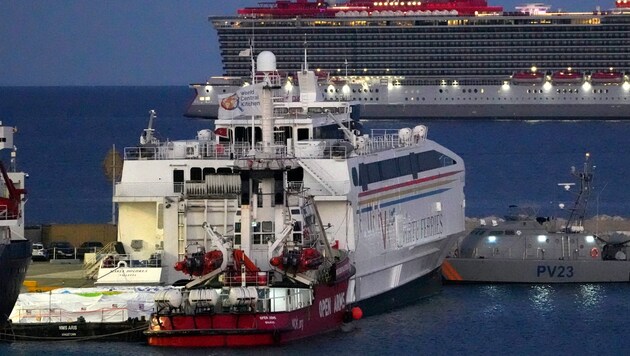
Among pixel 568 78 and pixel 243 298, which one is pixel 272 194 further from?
pixel 568 78

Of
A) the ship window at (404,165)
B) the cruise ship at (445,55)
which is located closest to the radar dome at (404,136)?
the ship window at (404,165)

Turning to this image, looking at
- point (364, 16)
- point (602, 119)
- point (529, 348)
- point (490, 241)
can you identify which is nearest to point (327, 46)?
point (364, 16)

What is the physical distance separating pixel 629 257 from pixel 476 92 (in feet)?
340

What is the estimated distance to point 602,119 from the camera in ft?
504

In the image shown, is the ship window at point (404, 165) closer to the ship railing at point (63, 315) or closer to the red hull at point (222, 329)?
the red hull at point (222, 329)

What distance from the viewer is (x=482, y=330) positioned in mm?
42531

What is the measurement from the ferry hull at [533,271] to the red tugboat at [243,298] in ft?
38.1

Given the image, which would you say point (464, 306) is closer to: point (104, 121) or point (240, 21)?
point (240, 21)

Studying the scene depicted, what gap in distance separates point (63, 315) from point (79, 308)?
327 mm

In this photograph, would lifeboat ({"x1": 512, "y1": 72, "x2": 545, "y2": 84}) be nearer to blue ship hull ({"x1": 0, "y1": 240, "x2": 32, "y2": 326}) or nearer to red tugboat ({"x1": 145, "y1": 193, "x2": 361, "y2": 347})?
red tugboat ({"x1": 145, "y1": 193, "x2": 361, "y2": 347})

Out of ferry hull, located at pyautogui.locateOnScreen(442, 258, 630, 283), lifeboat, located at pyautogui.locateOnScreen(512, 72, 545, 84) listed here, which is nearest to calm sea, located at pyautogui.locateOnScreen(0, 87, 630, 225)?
lifeboat, located at pyautogui.locateOnScreen(512, 72, 545, 84)

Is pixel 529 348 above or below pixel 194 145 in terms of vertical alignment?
below

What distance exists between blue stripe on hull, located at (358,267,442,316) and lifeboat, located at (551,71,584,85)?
10842cm

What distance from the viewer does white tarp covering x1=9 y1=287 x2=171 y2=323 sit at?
127ft
